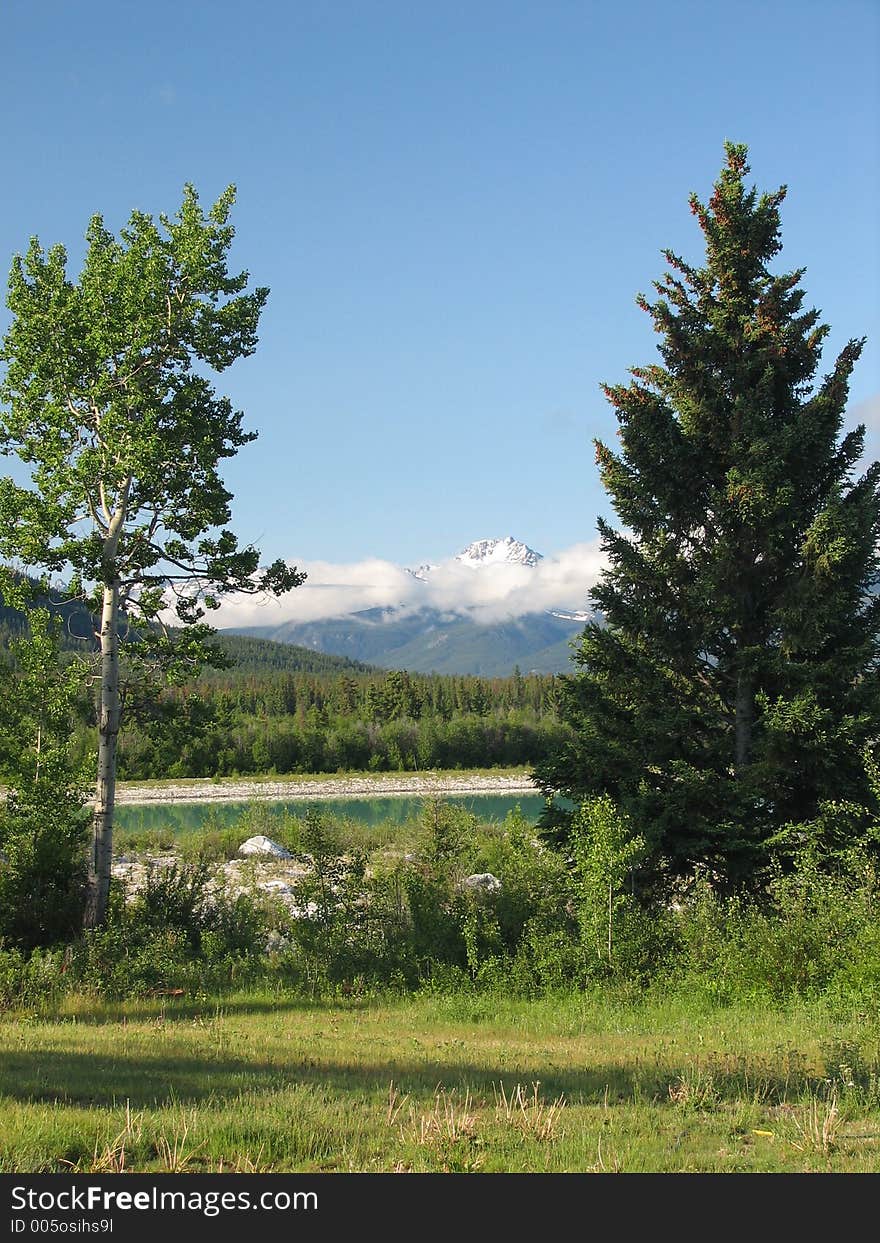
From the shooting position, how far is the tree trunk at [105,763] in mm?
16672

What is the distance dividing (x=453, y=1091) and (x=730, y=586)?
1165 cm

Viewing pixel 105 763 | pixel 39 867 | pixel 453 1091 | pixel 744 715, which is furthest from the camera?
pixel 105 763

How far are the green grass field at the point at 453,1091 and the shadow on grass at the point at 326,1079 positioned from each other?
0.03 metres

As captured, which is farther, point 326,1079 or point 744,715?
point 744,715

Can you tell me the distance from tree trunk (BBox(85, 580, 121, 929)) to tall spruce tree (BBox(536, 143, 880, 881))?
7.87 meters

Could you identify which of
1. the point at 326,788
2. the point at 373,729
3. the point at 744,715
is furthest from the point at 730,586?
the point at 373,729

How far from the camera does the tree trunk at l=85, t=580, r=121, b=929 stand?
1667cm

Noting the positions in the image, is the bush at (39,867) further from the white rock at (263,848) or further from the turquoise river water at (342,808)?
the turquoise river water at (342,808)

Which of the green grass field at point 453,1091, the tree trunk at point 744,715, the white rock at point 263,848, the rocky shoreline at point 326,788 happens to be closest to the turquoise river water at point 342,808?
the rocky shoreline at point 326,788

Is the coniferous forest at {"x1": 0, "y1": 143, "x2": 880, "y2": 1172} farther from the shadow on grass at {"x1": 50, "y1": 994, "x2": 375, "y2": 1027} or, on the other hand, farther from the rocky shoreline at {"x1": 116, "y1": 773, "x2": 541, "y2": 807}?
the rocky shoreline at {"x1": 116, "y1": 773, "x2": 541, "y2": 807}

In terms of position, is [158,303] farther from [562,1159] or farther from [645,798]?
[562,1159]

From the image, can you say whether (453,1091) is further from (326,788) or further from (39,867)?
(326,788)

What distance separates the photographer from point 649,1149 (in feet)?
20.0

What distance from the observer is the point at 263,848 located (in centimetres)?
3966
